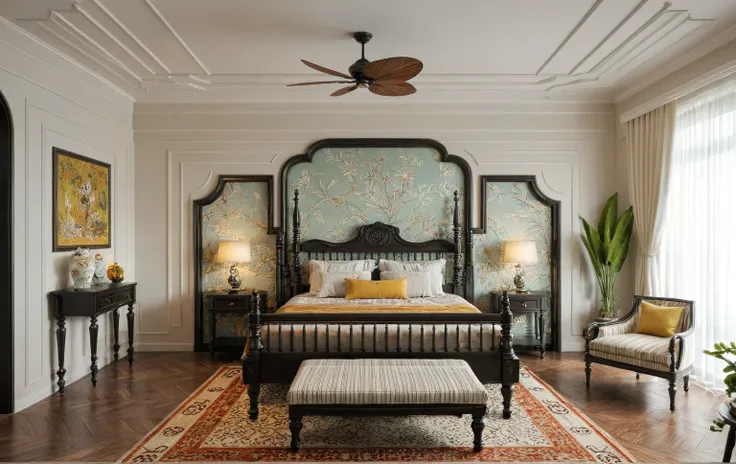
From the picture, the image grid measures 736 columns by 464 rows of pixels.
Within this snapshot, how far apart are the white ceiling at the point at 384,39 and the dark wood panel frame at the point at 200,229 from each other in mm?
1086

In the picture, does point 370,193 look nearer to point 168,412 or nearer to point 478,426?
point 168,412

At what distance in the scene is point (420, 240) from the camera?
620cm

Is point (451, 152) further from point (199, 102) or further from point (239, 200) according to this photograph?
point (199, 102)

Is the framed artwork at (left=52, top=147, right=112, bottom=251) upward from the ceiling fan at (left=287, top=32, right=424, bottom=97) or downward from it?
downward

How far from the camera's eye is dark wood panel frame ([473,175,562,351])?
6.16m

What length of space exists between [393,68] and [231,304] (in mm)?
3422

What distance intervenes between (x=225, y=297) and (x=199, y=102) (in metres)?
2.48

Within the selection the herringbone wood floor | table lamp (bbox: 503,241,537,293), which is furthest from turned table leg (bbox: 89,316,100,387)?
table lamp (bbox: 503,241,537,293)

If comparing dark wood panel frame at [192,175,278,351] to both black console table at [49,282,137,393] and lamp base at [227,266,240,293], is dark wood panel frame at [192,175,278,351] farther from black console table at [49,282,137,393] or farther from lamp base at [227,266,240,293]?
black console table at [49,282,137,393]

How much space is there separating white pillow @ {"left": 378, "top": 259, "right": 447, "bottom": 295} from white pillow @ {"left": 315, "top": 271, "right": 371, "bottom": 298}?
15.3 inches

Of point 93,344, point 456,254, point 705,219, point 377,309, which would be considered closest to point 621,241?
point 705,219

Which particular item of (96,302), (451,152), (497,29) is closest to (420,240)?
(451,152)

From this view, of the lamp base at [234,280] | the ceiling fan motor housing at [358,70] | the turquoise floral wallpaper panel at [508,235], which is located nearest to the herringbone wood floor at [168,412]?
the lamp base at [234,280]

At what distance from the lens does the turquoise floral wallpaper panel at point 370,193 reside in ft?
20.3
